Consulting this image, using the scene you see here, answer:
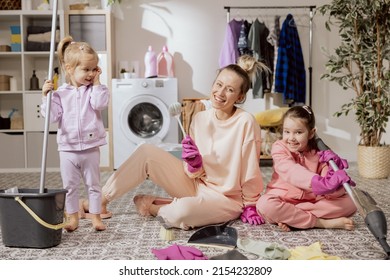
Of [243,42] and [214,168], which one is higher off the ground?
[243,42]

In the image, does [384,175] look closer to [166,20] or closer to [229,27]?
[229,27]

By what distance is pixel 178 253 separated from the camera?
1.66m

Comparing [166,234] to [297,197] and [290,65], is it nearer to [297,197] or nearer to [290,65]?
[297,197]

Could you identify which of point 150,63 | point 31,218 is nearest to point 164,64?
point 150,63

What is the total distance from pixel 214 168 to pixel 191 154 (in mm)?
168

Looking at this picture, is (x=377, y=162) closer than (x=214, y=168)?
No

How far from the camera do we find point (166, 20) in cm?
484

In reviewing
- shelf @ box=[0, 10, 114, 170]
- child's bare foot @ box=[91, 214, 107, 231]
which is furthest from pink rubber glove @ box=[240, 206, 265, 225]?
shelf @ box=[0, 10, 114, 170]

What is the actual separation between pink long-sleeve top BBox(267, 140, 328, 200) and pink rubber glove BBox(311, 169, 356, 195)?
0.19 ft

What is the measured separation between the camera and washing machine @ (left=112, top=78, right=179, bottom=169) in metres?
4.30

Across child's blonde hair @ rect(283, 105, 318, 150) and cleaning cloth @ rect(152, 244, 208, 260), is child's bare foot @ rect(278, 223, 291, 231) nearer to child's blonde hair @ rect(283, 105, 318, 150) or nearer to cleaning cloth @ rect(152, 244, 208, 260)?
child's blonde hair @ rect(283, 105, 318, 150)
